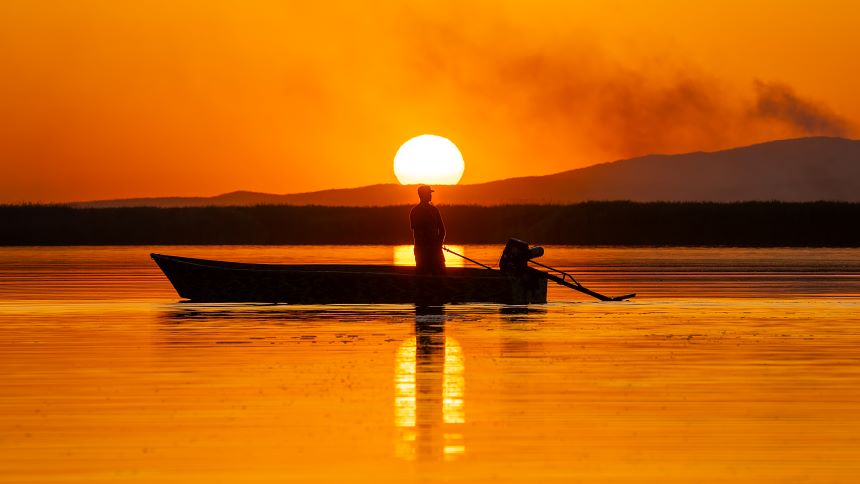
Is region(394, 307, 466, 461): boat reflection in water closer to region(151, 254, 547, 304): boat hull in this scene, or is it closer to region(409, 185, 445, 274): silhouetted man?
region(409, 185, 445, 274): silhouetted man

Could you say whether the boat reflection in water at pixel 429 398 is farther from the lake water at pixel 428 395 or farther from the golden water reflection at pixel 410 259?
the golden water reflection at pixel 410 259

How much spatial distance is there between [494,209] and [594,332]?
83.8m

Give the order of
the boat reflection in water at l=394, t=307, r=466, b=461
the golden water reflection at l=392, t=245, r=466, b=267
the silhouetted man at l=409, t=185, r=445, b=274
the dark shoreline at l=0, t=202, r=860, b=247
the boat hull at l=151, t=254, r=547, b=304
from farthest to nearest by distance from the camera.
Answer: the dark shoreline at l=0, t=202, r=860, b=247 < the golden water reflection at l=392, t=245, r=466, b=267 < the boat hull at l=151, t=254, r=547, b=304 < the silhouetted man at l=409, t=185, r=445, b=274 < the boat reflection in water at l=394, t=307, r=466, b=461

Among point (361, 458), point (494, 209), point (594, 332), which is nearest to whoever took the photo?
point (361, 458)

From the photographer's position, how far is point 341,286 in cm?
3008

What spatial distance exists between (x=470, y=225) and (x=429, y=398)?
291ft

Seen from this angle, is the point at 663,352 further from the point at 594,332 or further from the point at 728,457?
the point at 728,457

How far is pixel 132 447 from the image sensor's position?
477 inches

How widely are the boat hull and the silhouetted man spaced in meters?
0.35

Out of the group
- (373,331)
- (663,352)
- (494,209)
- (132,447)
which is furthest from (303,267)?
(494,209)

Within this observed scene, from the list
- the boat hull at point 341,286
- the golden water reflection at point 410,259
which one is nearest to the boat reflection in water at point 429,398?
the boat hull at point 341,286

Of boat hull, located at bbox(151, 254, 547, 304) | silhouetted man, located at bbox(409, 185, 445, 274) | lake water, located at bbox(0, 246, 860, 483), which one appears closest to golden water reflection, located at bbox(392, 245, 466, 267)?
boat hull, located at bbox(151, 254, 547, 304)

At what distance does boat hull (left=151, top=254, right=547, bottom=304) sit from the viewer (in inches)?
1162

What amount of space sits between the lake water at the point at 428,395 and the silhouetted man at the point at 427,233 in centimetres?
138
